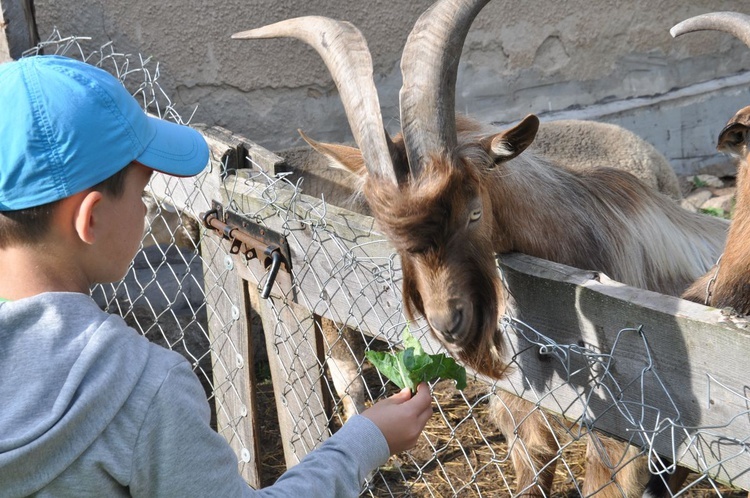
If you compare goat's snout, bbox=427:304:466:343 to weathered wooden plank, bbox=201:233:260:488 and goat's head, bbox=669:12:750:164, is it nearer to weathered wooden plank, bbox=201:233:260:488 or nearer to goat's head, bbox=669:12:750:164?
weathered wooden plank, bbox=201:233:260:488

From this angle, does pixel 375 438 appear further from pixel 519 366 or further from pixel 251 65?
pixel 251 65

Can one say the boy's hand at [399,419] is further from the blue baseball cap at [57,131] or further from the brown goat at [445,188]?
the blue baseball cap at [57,131]

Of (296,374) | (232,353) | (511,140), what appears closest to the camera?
(511,140)

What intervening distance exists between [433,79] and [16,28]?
3.03 meters

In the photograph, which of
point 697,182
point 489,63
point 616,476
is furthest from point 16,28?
point 697,182

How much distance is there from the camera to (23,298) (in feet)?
4.76

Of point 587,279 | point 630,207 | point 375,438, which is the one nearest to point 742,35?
point 630,207

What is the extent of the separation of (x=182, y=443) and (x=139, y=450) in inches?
2.8

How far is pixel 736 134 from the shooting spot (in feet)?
9.57

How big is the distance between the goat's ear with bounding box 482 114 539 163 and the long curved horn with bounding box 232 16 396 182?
36 cm

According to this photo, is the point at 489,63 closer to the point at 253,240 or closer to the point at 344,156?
the point at 344,156

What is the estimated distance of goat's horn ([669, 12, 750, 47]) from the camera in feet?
9.14

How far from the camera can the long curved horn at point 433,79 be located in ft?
8.29

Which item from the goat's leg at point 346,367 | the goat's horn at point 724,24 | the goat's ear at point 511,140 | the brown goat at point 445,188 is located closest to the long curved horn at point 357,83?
the brown goat at point 445,188
